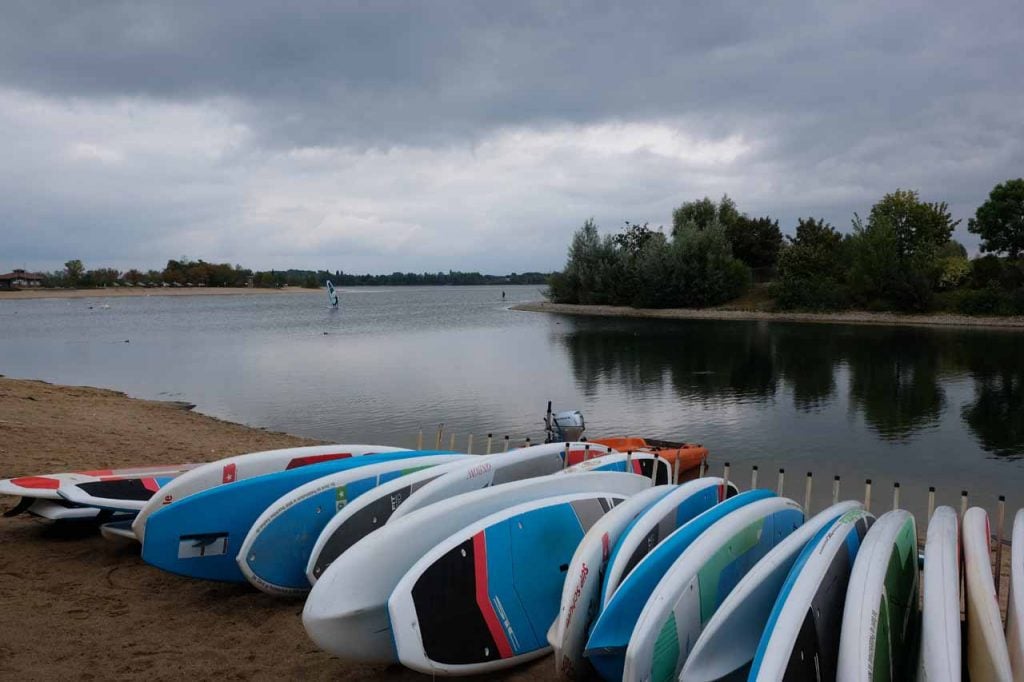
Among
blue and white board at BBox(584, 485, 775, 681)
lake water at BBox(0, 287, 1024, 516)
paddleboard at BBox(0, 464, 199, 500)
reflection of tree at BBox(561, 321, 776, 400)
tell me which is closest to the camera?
blue and white board at BBox(584, 485, 775, 681)

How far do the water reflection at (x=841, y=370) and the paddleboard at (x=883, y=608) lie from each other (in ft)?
37.5

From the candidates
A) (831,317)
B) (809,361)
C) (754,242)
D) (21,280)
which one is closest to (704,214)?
(754,242)

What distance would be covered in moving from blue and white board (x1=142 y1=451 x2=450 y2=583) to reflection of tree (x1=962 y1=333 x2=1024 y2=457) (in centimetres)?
1344

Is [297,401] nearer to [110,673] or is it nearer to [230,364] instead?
[230,364]

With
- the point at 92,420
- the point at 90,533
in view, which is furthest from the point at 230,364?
the point at 90,533

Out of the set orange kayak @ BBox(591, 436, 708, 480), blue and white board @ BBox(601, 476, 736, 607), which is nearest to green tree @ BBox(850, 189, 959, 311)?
orange kayak @ BBox(591, 436, 708, 480)

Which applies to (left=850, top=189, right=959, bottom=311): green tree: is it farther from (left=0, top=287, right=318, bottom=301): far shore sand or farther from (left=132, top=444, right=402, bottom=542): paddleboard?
(left=0, top=287, right=318, bottom=301): far shore sand

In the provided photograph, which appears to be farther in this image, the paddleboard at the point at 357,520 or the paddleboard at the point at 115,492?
the paddleboard at the point at 115,492

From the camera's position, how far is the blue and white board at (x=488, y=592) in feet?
12.5

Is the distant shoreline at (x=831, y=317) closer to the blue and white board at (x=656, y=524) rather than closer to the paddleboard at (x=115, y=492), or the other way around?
the blue and white board at (x=656, y=524)

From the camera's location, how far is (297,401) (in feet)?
62.6

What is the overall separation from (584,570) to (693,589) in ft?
1.96

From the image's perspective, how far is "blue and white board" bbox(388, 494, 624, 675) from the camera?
380cm

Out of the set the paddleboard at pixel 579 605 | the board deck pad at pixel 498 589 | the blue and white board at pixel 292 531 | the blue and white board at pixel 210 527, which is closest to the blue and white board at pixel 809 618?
the paddleboard at pixel 579 605
